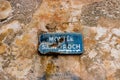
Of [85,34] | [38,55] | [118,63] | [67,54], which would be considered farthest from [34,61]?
[118,63]

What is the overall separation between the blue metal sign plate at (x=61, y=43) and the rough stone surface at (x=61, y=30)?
0.02 metres

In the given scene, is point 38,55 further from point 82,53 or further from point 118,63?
point 118,63

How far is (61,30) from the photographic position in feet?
4.67

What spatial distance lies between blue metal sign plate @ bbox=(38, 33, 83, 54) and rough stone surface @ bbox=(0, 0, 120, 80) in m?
0.02

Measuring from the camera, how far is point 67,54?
1.38m

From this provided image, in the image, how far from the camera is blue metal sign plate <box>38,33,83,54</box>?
1.38m

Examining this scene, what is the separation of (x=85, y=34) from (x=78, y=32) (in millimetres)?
31

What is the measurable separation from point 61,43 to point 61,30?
0.21ft

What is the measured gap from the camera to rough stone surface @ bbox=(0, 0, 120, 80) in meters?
1.37

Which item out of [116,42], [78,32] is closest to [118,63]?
[116,42]

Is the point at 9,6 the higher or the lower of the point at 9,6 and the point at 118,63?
the higher

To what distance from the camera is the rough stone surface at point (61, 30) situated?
137 centimetres

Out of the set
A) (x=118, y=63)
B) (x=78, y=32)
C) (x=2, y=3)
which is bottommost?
(x=118, y=63)

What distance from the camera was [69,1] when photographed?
148 cm
